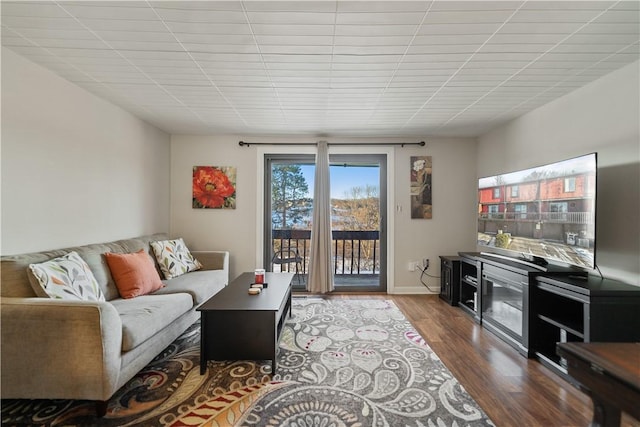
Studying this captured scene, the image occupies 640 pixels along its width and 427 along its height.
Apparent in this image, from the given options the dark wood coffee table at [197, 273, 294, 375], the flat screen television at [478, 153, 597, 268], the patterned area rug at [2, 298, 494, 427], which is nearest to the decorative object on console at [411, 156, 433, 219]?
the flat screen television at [478, 153, 597, 268]

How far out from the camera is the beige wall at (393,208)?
396 cm

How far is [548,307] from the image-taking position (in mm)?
2258

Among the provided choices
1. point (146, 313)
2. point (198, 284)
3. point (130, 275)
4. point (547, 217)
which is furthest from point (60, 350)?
point (547, 217)

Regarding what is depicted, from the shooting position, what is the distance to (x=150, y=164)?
3.52m

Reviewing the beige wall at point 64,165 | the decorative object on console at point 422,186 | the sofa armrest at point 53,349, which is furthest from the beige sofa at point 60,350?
the decorative object on console at point 422,186

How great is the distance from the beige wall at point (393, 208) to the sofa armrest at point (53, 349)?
2454 millimetres

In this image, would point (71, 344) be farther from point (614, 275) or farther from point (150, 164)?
point (614, 275)

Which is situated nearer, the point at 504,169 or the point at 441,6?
the point at 441,6

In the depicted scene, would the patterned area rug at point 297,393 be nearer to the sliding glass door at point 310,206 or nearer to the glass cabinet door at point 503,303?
the glass cabinet door at point 503,303

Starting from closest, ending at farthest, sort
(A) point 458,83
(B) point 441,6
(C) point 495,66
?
(B) point 441,6, (C) point 495,66, (A) point 458,83

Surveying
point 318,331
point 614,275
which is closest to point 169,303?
A: point 318,331

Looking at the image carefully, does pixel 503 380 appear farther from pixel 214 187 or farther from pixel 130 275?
pixel 214 187

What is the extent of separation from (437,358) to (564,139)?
2.32 meters

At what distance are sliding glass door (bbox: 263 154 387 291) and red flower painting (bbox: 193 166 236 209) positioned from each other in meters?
0.51
